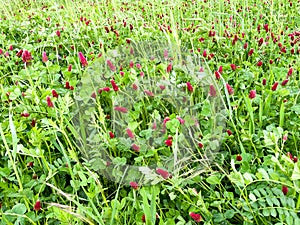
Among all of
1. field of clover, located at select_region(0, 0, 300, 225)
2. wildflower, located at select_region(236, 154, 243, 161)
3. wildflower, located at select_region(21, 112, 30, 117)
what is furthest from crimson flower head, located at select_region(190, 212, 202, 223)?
wildflower, located at select_region(21, 112, 30, 117)

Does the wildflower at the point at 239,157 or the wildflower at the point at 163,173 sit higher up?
the wildflower at the point at 163,173

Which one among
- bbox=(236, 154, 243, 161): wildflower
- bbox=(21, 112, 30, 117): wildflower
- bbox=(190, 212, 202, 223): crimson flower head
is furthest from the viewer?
bbox=(21, 112, 30, 117): wildflower

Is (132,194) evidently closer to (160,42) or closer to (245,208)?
(245,208)

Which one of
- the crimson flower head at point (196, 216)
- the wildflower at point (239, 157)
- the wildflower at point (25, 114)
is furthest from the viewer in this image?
the wildflower at point (25, 114)

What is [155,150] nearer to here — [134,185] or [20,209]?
[134,185]

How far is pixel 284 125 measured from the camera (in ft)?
4.67

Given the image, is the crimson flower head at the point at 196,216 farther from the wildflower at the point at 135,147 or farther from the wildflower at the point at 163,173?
the wildflower at the point at 135,147

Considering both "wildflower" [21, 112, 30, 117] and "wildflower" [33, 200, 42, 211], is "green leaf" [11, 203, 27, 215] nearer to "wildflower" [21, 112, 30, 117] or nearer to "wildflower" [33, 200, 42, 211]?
"wildflower" [33, 200, 42, 211]

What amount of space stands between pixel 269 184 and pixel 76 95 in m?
1.02

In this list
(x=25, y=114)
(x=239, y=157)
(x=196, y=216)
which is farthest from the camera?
(x=25, y=114)

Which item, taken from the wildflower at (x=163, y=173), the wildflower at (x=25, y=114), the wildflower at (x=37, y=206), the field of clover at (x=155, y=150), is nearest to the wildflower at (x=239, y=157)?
the field of clover at (x=155, y=150)

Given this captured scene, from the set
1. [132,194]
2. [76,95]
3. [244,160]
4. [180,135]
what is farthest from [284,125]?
[76,95]

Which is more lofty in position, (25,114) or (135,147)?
(25,114)

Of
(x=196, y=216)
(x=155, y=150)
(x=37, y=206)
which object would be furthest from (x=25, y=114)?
(x=196, y=216)
